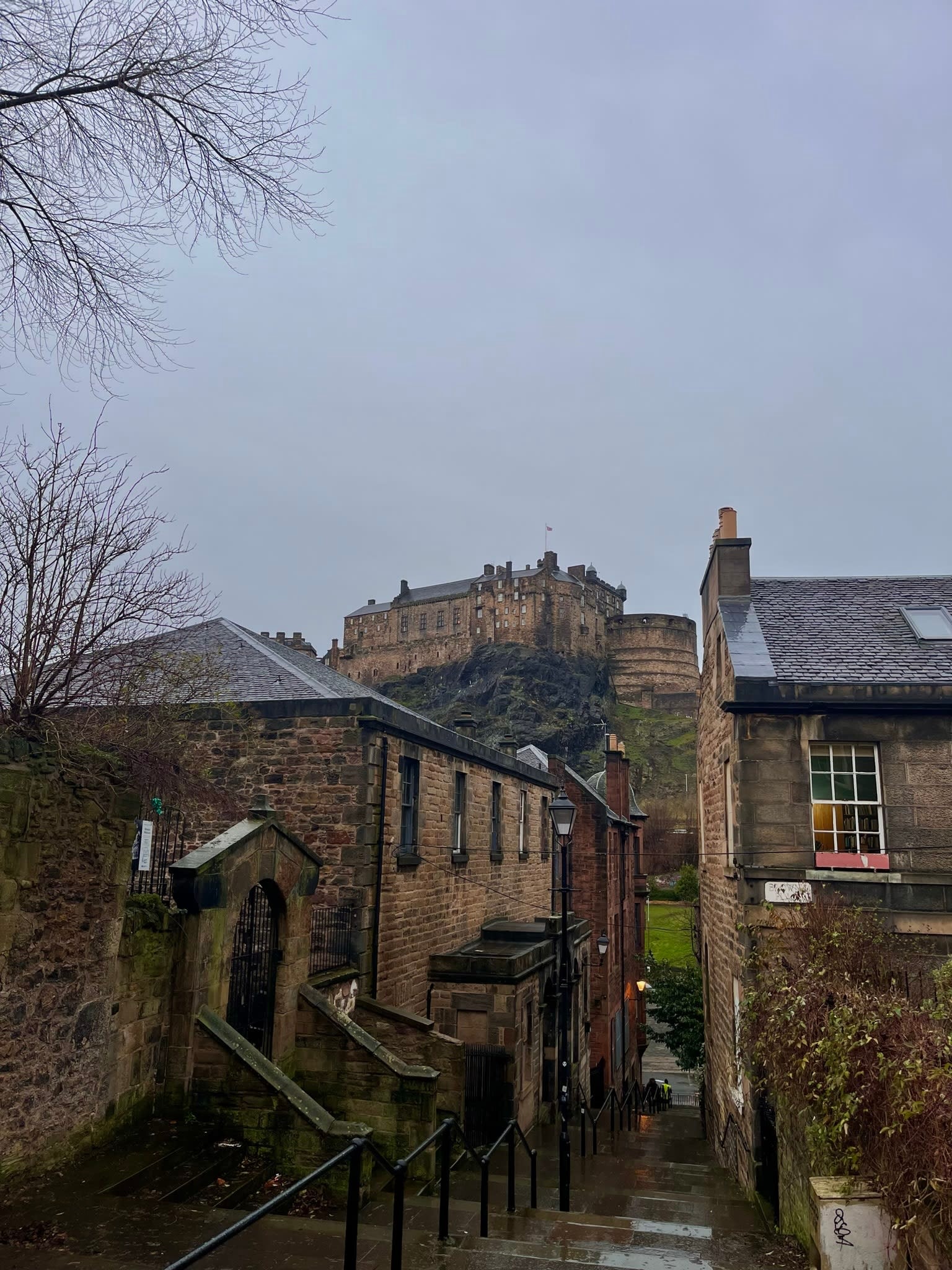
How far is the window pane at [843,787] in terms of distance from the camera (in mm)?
11836

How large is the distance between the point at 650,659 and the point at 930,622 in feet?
273

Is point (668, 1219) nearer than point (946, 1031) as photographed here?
No

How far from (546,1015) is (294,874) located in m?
8.77

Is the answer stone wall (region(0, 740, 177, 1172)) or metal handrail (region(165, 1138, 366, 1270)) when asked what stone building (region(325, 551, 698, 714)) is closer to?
stone wall (region(0, 740, 177, 1172))

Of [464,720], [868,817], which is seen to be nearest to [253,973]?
[868,817]

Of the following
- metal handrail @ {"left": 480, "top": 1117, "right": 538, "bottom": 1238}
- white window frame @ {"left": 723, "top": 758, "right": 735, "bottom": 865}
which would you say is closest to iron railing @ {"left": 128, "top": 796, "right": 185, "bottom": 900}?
metal handrail @ {"left": 480, "top": 1117, "right": 538, "bottom": 1238}

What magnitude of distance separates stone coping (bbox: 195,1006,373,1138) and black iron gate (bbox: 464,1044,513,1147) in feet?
20.1

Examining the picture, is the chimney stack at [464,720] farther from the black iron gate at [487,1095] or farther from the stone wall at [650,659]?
the stone wall at [650,659]

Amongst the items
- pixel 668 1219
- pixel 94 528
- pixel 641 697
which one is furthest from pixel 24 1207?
pixel 641 697

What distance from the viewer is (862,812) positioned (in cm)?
1178

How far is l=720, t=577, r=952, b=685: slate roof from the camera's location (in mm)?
12172

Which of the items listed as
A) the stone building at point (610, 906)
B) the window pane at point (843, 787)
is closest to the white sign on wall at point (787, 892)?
the window pane at point (843, 787)

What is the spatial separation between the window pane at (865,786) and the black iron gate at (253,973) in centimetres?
773

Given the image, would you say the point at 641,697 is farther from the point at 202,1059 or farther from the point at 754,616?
the point at 202,1059
